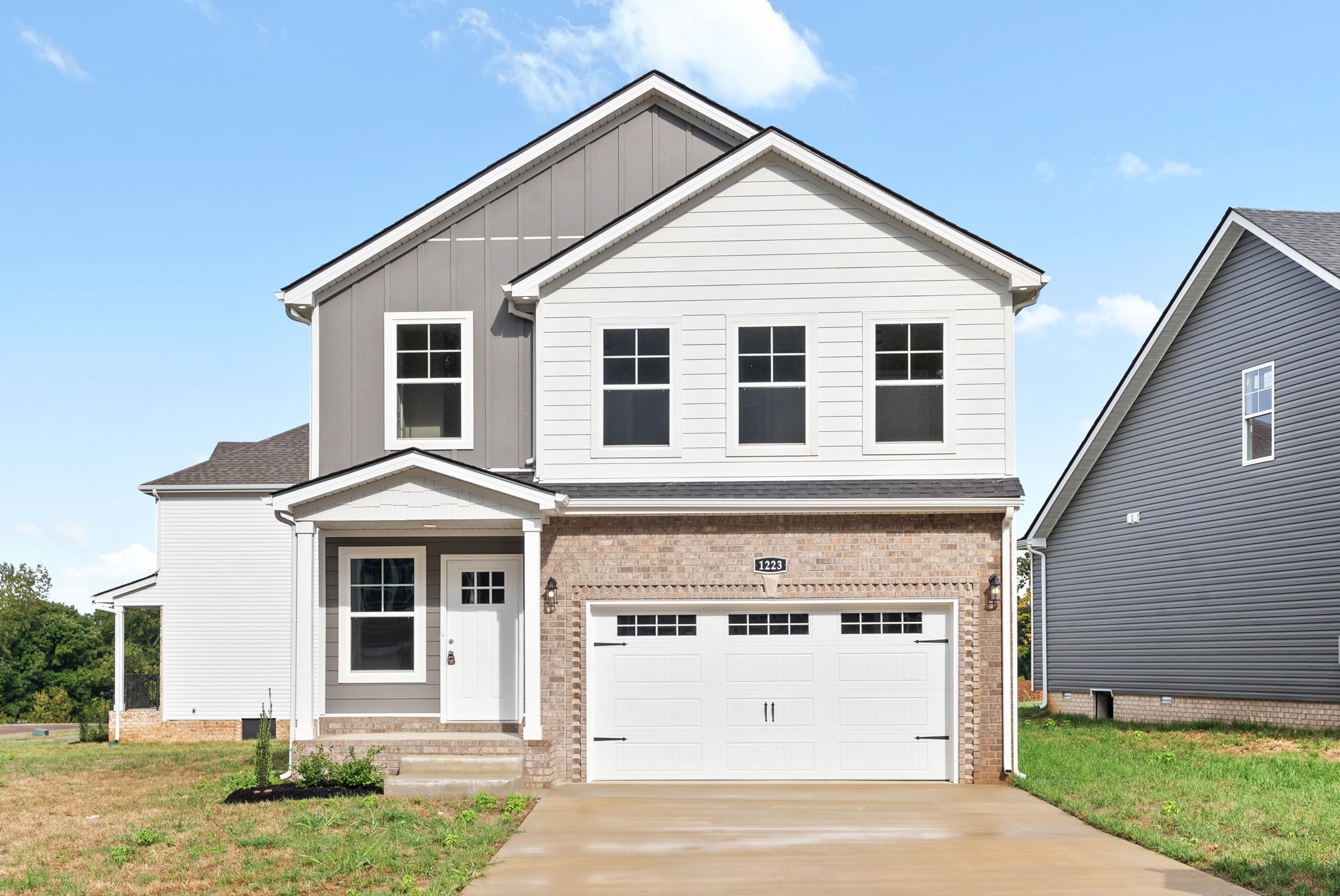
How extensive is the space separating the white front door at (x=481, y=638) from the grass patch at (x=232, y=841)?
2565 mm

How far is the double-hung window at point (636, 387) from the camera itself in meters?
16.2

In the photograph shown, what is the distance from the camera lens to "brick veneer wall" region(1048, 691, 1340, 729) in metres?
20.7

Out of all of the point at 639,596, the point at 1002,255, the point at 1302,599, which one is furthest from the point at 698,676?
the point at 1302,599

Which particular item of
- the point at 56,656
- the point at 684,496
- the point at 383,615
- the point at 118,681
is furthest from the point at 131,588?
the point at 56,656

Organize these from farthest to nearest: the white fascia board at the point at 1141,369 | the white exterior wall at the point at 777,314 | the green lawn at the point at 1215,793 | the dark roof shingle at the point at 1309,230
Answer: the white fascia board at the point at 1141,369
the dark roof shingle at the point at 1309,230
the white exterior wall at the point at 777,314
the green lawn at the point at 1215,793

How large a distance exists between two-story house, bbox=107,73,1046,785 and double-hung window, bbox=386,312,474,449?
4 cm

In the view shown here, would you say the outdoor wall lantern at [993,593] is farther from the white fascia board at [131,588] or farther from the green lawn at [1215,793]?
the white fascia board at [131,588]

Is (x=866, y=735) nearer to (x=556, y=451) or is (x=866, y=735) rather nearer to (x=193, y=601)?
(x=556, y=451)

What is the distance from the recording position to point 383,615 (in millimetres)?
16688

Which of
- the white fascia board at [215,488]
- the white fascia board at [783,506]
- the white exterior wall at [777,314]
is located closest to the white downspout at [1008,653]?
the white fascia board at [783,506]

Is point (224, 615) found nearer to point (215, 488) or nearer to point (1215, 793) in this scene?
point (215, 488)

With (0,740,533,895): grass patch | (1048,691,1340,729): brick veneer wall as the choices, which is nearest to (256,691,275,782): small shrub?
(0,740,533,895): grass patch

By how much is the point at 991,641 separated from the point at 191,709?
58.0 ft

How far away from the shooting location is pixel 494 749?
15.1 metres
